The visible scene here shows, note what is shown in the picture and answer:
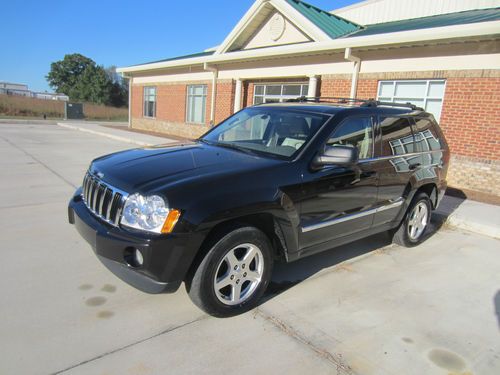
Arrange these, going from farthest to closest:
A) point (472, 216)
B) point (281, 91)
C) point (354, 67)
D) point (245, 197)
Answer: point (281, 91)
point (354, 67)
point (472, 216)
point (245, 197)

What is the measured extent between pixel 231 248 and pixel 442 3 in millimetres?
14126

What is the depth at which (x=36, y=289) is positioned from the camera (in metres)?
3.37

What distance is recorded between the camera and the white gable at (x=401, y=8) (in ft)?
41.5

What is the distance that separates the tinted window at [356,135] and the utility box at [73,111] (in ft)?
114

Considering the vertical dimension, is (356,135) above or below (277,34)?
below

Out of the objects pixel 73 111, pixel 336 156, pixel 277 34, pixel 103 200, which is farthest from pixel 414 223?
pixel 73 111

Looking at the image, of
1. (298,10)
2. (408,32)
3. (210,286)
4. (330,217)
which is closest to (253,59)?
(298,10)

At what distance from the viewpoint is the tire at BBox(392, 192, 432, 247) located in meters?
4.99

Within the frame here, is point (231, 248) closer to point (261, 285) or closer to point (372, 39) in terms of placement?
point (261, 285)

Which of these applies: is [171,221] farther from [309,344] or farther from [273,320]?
[309,344]

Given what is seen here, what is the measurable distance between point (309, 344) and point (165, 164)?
184 centimetres

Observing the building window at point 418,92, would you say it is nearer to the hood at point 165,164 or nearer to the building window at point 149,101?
the hood at point 165,164

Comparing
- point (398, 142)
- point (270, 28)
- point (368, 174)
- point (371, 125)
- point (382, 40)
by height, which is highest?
point (270, 28)

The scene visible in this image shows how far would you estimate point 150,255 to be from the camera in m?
2.63
